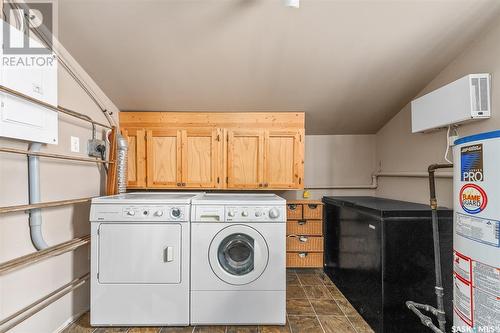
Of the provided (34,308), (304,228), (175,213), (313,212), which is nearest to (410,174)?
(313,212)

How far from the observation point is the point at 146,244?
5.74ft

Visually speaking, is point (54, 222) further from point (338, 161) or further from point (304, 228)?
point (338, 161)

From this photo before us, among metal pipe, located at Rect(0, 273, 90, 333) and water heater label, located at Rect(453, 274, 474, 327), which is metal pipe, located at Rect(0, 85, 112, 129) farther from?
water heater label, located at Rect(453, 274, 474, 327)

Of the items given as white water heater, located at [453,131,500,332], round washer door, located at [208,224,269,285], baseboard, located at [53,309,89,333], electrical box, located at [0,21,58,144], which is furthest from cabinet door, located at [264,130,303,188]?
baseboard, located at [53,309,89,333]

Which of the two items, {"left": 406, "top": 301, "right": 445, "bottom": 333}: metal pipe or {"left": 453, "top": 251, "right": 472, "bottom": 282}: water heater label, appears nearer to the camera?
{"left": 453, "top": 251, "right": 472, "bottom": 282}: water heater label

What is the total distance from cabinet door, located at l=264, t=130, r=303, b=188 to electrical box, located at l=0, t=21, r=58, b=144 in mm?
1758

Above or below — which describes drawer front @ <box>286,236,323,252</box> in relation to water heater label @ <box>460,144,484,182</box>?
below

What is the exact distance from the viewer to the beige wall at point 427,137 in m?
1.52

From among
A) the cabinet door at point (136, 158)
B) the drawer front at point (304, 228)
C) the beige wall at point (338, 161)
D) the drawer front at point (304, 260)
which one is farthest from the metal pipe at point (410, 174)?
the cabinet door at point (136, 158)

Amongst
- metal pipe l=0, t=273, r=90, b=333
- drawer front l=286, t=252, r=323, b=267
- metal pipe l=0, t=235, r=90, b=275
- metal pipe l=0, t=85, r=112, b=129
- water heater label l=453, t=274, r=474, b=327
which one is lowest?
drawer front l=286, t=252, r=323, b=267

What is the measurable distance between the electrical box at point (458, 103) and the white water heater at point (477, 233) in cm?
55

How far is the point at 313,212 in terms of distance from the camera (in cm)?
270

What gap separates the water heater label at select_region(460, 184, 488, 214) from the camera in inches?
42.2

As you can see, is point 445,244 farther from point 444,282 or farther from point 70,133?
point 70,133
